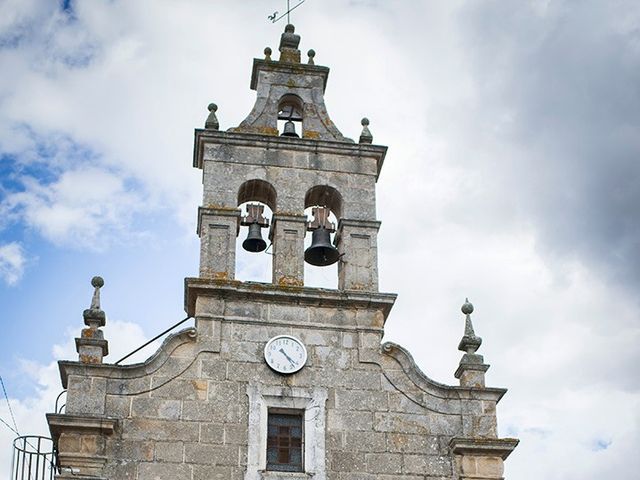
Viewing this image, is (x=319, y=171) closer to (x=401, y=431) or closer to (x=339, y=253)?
(x=339, y=253)

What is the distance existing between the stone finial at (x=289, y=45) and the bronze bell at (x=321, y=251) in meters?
3.85

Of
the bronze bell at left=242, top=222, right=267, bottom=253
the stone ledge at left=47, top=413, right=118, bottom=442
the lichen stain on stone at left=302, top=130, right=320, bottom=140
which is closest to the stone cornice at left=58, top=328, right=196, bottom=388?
the stone ledge at left=47, top=413, right=118, bottom=442

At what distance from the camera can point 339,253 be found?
66.3ft

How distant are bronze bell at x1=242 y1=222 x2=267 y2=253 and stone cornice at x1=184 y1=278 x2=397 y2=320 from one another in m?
1.49

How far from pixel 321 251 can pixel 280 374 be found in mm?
2582

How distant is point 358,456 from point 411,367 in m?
1.81

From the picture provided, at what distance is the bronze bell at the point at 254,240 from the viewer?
20.6 meters

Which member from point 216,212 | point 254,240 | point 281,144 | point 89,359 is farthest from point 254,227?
point 89,359

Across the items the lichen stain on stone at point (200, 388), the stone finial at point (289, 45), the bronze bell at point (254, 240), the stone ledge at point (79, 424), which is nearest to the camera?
the stone ledge at point (79, 424)

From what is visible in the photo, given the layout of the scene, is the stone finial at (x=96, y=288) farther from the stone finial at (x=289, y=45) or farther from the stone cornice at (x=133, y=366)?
the stone finial at (x=289, y=45)

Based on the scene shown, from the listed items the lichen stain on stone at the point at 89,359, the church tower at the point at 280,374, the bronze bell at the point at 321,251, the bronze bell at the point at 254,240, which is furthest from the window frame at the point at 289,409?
the bronze bell at the point at 254,240

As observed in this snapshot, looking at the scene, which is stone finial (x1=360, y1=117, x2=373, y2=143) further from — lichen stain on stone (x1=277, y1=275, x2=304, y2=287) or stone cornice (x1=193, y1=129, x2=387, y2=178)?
lichen stain on stone (x1=277, y1=275, x2=304, y2=287)

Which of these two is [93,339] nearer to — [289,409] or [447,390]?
[289,409]

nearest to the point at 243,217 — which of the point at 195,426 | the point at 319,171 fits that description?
the point at 319,171
